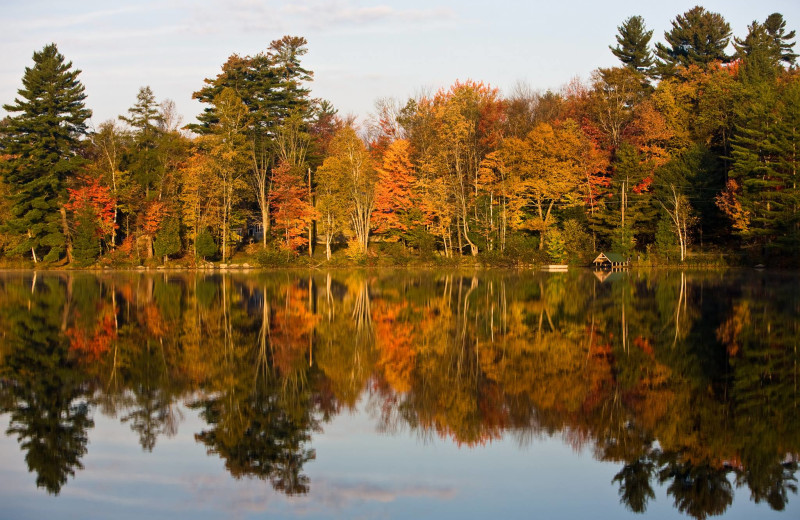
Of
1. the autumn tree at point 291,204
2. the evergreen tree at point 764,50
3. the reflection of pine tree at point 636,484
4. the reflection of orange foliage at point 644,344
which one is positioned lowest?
the reflection of pine tree at point 636,484

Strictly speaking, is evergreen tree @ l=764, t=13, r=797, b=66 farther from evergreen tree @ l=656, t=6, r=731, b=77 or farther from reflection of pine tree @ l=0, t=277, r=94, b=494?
→ reflection of pine tree @ l=0, t=277, r=94, b=494

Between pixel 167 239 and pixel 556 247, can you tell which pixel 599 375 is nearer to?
pixel 556 247

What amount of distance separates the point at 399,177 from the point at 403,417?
44681 mm

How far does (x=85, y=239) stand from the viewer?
4956 cm

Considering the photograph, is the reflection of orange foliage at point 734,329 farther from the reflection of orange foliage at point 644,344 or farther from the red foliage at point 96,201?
the red foliage at point 96,201

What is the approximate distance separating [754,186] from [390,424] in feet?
134

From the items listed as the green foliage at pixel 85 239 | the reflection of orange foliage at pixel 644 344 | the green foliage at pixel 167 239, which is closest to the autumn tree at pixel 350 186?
the green foliage at pixel 167 239

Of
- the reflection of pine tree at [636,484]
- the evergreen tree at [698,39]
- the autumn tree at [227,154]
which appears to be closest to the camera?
the reflection of pine tree at [636,484]

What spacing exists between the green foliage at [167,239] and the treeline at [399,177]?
0.48ft

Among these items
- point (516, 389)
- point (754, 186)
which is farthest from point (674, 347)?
point (754, 186)

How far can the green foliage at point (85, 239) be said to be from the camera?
162 ft

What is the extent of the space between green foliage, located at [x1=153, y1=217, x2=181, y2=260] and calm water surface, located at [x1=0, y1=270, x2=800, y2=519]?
3223cm

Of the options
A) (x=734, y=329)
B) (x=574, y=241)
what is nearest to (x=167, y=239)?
(x=574, y=241)

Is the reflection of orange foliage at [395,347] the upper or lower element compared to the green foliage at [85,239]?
lower
